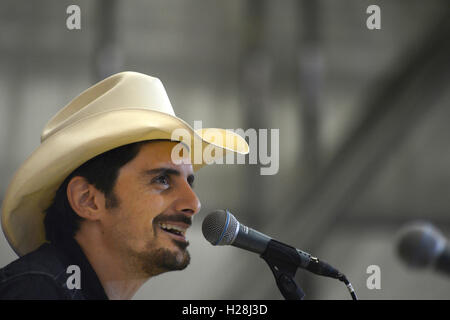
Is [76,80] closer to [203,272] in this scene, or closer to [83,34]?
[83,34]

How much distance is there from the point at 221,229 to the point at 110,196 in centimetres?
28

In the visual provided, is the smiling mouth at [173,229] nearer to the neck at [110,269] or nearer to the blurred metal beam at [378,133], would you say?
the neck at [110,269]

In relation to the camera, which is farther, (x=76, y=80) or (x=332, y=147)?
(x=332, y=147)

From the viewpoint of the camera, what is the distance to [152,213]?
1.12 meters

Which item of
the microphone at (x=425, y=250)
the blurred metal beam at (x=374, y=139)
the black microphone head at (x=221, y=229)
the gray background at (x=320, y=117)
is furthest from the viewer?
the blurred metal beam at (x=374, y=139)

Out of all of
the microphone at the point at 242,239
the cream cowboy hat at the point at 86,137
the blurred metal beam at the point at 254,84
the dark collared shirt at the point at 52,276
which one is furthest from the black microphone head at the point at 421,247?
the blurred metal beam at the point at 254,84

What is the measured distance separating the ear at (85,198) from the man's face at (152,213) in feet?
0.09

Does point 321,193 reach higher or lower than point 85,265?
lower

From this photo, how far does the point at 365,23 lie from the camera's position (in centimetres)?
376

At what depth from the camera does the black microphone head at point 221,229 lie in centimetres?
99

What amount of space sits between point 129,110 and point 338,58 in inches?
119

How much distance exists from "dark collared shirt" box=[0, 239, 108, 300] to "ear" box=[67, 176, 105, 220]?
7 cm

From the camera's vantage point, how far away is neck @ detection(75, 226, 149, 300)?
1.12 metres
